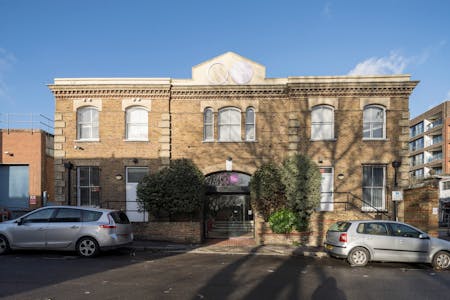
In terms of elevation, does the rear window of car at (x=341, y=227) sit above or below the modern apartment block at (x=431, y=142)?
below

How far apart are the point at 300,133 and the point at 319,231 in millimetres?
4613

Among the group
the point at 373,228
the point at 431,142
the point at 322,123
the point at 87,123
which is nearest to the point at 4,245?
the point at 87,123

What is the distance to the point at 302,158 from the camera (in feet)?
47.9

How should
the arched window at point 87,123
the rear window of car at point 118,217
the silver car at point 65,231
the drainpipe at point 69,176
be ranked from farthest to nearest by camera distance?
the arched window at point 87,123 → the drainpipe at point 69,176 → the rear window of car at point 118,217 → the silver car at point 65,231

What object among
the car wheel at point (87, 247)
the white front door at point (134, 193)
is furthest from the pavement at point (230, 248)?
the white front door at point (134, 193)

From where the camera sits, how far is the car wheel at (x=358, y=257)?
1016cm

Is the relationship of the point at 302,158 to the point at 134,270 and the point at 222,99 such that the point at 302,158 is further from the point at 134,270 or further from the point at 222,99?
the point at 134,270

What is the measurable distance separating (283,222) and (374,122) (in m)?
6.78

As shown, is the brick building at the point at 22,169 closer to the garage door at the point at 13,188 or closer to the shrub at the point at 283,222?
the garage door at the point at 13,188

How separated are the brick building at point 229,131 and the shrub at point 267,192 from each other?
145 centimetres

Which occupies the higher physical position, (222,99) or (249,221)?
(222,99)

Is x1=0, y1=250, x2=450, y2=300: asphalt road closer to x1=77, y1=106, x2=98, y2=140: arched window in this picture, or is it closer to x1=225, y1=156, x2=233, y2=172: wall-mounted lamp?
x1=225, y1=156, x2=233, y2=172: wall-mounted lamp

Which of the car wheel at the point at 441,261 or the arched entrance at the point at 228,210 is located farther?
the arched entrance at the point at 228,210

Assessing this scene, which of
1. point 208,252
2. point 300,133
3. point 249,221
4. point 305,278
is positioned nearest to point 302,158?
point 300,133
